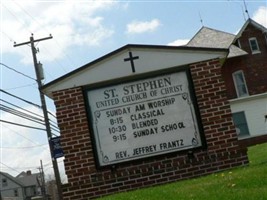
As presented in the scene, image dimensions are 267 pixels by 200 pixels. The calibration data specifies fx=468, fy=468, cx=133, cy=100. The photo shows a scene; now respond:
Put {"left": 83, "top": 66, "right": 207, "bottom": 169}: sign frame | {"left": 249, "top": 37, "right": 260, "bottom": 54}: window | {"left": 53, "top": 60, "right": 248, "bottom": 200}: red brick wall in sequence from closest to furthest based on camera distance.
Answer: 1. {"left": 53, "top": 60, "right": 248, "bottom": 200}: red brick wall
2. {"left": 83, "top": 66, "right": 207, "bottom": 169}: sign frame
3. {"left": 249, "top": 37, "right": 260, "bottom": 54}: window

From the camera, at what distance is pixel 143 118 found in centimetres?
1100

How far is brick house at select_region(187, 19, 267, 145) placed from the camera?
36312 mm

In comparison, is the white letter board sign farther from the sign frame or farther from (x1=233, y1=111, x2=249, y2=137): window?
(x1=233, y1=111, x2=249, y2=137): window

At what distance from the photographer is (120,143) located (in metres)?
10.9

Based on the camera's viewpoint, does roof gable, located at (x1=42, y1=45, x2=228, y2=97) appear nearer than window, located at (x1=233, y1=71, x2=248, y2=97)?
Yes

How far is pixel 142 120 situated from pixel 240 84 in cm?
2843

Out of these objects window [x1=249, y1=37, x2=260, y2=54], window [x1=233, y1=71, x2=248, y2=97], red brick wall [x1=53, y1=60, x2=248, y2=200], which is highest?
window [x1=249, y1=37, x2=260, y2=54]

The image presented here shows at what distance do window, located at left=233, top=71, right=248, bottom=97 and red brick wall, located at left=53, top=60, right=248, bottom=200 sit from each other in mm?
27317

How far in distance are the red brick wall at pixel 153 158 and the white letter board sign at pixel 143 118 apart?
0.20 metres

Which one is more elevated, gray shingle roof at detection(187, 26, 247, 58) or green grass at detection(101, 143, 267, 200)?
gray shingle roof at detection(187, 26, 247, 58)

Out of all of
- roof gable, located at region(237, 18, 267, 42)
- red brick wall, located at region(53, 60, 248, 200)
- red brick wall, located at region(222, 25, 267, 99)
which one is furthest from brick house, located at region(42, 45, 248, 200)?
roof gable, located at region(237, 18, 267, 42)

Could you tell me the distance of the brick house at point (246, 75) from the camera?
1430 inches

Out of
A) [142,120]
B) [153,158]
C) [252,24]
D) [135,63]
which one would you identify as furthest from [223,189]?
[252,24]

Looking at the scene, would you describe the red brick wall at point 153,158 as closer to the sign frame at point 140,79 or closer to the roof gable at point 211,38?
the sign frame at point 140,79
